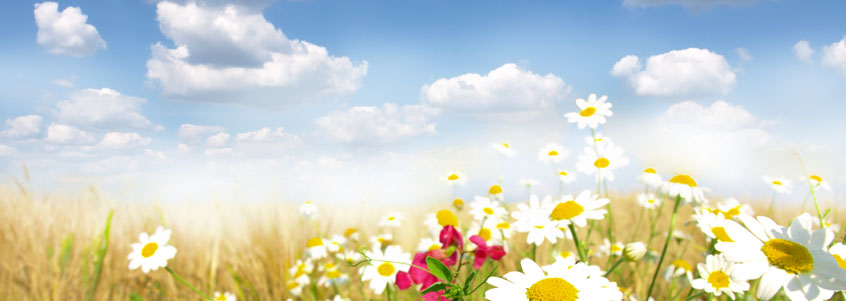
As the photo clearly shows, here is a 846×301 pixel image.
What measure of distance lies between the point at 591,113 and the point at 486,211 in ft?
2.73

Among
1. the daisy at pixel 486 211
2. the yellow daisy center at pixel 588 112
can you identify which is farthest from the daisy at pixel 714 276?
the yellow daisy center at pixel 588 112

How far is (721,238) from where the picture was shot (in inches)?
68.2

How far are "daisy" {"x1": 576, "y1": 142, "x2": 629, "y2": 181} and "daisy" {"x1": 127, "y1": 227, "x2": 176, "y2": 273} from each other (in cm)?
228

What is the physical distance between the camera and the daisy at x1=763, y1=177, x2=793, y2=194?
3.59m

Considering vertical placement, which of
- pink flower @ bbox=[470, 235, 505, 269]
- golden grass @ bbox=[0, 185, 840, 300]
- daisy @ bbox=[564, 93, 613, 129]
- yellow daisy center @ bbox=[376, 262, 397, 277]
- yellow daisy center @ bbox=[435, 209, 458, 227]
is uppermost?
daisy @ bbox=[564, 93, 613, 129]

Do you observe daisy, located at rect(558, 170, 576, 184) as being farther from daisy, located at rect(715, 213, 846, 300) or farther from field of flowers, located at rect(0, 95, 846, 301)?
daisy, located at rect(715, 213, 846, 300)

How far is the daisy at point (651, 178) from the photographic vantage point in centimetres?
257

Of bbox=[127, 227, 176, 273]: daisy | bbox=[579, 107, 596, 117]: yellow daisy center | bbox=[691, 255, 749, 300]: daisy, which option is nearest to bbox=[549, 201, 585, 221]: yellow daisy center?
bbox=[691, 255, 749, 300]: daisy

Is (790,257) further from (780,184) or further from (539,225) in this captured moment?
(780,184)

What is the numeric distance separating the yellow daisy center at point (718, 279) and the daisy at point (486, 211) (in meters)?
1.05

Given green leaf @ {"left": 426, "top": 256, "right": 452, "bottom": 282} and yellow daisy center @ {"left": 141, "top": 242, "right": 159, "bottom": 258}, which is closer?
green leaf @ {"left": 426, "top": 256, "right": 452, "bottom": 282}

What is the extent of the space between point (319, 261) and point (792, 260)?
346cm

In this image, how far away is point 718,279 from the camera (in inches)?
70.8

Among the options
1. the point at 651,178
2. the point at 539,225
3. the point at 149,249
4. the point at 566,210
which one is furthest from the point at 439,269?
the point at 149,249
